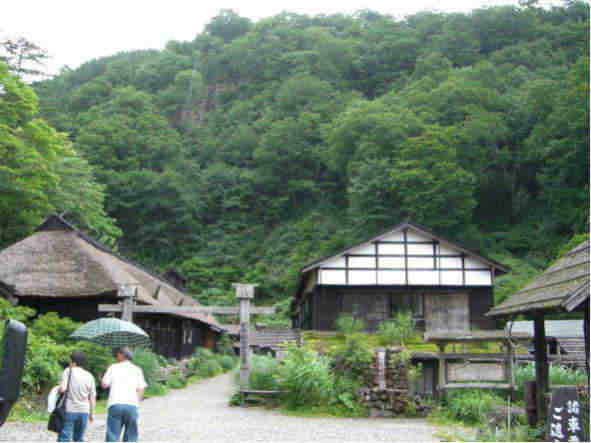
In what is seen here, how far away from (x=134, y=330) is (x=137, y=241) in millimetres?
45272

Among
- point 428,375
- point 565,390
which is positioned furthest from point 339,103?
point 565,390

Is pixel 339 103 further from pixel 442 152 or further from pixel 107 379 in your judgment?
pixel 107 379

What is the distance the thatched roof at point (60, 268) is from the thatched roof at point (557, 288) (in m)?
12.4

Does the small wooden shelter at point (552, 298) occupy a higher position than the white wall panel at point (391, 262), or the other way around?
the white wall panel at point (391, 262)

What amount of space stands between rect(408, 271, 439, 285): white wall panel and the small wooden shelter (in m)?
15.3

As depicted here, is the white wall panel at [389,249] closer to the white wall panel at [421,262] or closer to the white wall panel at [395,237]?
the white wall panel at [395,237]

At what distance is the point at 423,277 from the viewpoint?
2648cm

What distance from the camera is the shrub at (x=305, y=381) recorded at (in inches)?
574

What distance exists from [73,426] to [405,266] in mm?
20287

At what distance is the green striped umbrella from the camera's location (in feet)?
42.7

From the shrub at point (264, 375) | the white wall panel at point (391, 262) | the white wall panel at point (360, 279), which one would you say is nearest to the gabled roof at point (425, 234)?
the white wall panel at point (391, 262)

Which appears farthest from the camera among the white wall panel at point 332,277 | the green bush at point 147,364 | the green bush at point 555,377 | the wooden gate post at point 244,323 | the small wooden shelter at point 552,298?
the white wall panel at point 332,277

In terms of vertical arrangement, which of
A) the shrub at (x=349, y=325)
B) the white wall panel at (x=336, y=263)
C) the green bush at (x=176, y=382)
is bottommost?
the green bush at (x=176, y=382)

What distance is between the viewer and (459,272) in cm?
2656
